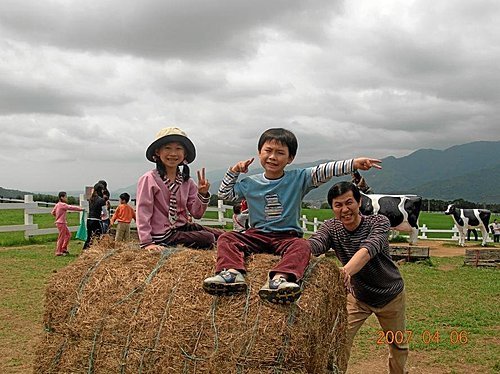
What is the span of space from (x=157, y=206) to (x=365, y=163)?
1.79 m

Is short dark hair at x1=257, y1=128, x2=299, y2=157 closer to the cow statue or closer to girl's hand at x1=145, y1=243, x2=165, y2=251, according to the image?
girl's hand at x1=145, y1=243, x2=165, y2=251

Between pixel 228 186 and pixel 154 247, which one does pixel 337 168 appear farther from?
pixel 154 247

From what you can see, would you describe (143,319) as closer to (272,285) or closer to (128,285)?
(128,285)

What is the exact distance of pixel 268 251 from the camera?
157 inches

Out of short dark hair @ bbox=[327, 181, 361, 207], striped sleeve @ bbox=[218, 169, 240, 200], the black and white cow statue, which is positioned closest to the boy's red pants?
striped sleeve @ bbox=[218, 169, 240, 200]

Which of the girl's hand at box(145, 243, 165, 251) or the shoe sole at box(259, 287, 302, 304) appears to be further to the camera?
the girl's hand at box(145, 243, 165, 251)

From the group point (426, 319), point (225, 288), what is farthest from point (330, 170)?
point (426, 319)

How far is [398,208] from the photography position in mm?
19219

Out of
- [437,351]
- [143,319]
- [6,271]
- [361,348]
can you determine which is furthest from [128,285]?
[6,271]

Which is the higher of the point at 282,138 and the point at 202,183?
the point at 282,138

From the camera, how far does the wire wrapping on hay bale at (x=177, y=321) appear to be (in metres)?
3.25

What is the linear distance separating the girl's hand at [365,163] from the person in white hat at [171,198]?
1283 millimetres

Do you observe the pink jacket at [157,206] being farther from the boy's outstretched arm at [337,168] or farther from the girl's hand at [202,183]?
the boy's outstretched arm at [337,168]

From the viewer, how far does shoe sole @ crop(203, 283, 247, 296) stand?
3.46 metres
